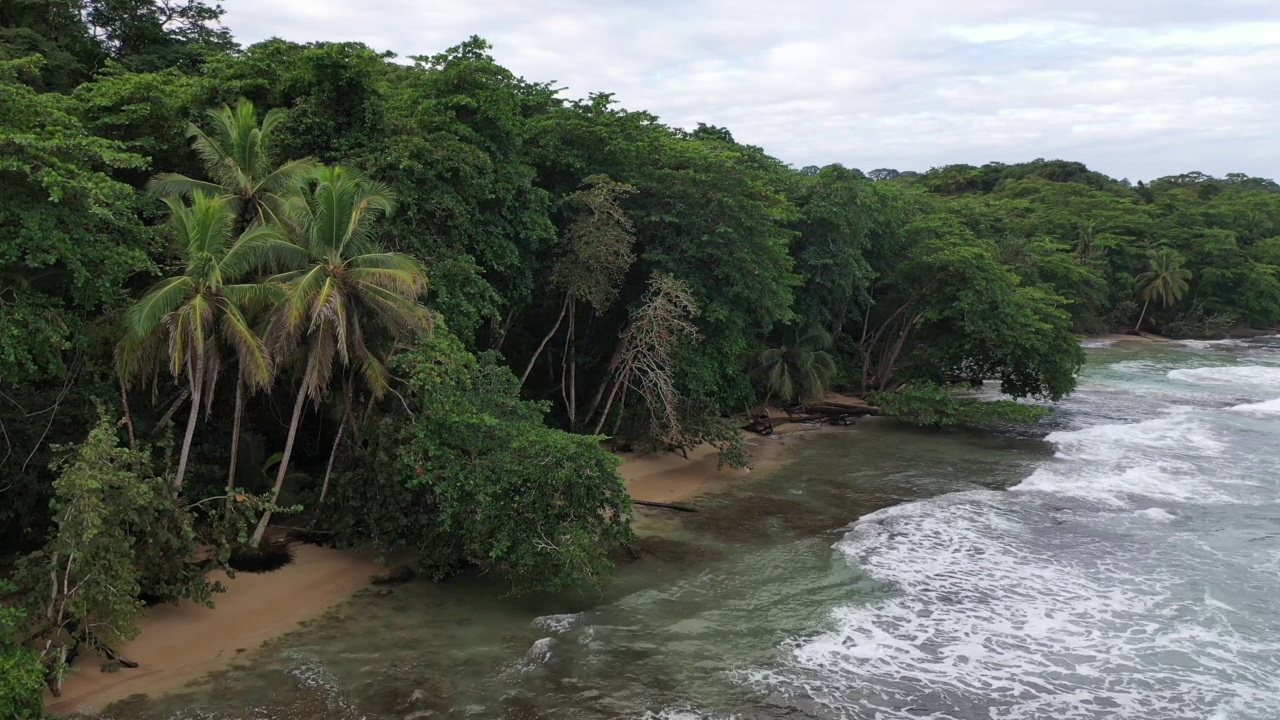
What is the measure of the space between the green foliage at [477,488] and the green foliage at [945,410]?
48.3 ft

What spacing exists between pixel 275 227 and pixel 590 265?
22.0 ft

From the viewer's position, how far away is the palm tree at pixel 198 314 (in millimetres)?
10523

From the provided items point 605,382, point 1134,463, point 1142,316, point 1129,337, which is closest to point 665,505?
point 605,382

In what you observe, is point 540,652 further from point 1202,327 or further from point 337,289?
point 1202,327

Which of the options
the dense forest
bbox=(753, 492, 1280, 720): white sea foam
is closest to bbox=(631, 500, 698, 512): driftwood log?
the dense forest

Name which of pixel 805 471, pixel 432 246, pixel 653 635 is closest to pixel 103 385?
pixel 432 246

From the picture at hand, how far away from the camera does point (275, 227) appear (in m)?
12.1

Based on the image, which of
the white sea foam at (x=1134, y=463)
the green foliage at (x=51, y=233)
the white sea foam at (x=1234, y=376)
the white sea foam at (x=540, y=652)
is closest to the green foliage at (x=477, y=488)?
the white sea foam at (x=540, y=652)

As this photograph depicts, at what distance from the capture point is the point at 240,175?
12.9m

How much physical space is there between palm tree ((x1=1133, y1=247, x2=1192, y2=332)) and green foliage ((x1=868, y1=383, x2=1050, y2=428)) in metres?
31.2

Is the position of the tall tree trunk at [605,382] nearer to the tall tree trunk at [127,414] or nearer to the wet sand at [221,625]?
the wet sand at [221,625]

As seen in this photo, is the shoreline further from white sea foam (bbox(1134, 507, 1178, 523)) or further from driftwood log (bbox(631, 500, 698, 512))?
white sea foam (bbox(1134, 507, 1178, 523))

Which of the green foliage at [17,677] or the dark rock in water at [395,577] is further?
the dark rock in water at [395,577]

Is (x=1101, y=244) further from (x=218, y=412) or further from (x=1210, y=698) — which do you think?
(x=218, y=412)
